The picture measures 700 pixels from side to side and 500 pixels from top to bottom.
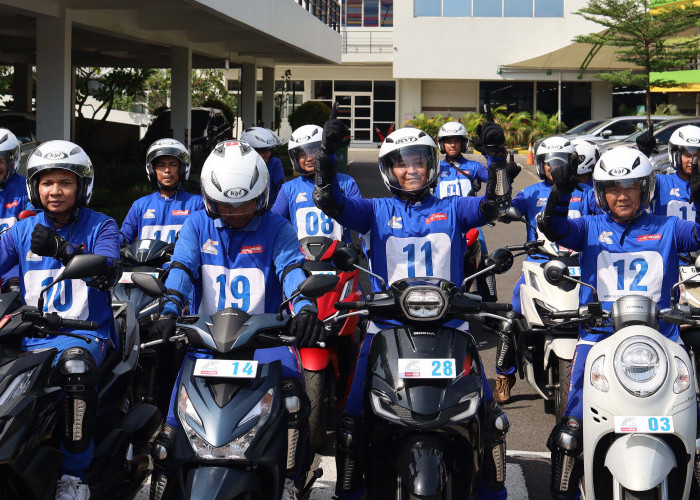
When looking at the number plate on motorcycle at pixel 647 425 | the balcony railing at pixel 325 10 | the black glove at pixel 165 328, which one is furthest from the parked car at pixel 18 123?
the number plate on motorcycle at pixel 647 425

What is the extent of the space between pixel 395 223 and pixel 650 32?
2937 centimetres

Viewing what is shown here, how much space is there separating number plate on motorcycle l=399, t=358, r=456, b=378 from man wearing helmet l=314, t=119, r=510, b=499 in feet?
3.33

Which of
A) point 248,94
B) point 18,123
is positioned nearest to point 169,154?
point 18,123

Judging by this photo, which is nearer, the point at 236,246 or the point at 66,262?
the point at 66,262

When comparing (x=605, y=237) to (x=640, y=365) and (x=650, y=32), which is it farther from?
(x=650, y=32)

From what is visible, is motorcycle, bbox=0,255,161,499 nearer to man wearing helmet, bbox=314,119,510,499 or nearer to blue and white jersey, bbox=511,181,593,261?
man wearing helmet, bbox=314,119,510,499

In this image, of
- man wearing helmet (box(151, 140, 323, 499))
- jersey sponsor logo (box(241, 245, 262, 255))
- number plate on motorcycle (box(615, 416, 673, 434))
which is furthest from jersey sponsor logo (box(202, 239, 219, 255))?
number plate on motorcycle (box(615, 416, 673, 434))

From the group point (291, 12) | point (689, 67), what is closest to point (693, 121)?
point (291, 12)

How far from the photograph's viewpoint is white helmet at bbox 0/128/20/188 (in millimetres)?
6801

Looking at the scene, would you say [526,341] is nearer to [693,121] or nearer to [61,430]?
[61,430]

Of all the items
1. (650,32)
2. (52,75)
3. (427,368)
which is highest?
(650,32)

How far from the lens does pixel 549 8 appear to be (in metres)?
44.9

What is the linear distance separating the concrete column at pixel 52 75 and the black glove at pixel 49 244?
478 inches

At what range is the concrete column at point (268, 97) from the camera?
3300 centimetres
